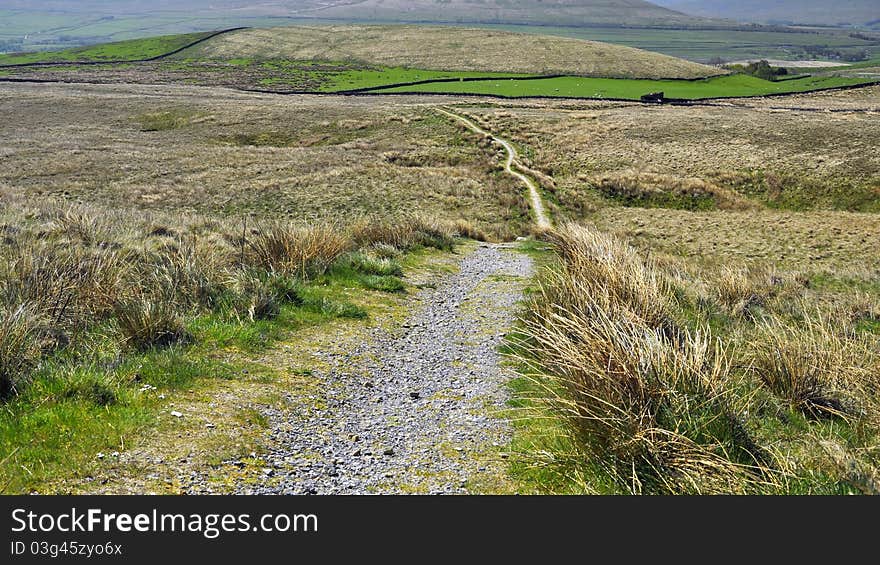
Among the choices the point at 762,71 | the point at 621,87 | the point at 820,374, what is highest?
the point at 762,71

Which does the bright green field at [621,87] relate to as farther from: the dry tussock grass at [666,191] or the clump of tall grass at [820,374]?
the clump of tall grass at [820,374]

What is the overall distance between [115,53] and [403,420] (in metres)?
177

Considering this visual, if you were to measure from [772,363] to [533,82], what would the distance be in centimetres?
9504

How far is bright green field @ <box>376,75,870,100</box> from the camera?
8362 centimetres

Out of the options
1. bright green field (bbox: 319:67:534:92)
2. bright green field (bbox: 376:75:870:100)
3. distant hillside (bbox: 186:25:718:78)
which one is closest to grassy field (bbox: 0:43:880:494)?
bright green field (bbox: 376:75:870:100)

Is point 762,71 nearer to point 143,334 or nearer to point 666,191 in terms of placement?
point 666,191

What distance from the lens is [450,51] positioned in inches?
5103

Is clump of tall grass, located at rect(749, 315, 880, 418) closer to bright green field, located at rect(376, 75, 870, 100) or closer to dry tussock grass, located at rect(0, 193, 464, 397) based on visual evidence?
dry tussock grass, located at rect(0, 193, 464, 397)

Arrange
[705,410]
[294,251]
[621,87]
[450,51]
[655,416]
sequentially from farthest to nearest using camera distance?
[450,51], [621,87], [294,251], [705,410], [655,416]

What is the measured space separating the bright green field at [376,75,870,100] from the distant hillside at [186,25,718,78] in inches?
304

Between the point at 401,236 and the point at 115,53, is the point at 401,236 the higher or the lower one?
the lower one

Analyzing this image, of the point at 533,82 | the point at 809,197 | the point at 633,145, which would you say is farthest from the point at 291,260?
the point at 533,82

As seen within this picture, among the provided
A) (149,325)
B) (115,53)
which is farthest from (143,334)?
(115,53)
